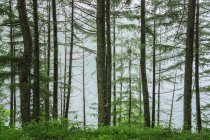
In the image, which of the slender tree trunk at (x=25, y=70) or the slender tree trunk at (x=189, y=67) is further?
the slender tree trunk at (x=189, y=67)

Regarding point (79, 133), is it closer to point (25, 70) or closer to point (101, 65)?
point (101, 65)

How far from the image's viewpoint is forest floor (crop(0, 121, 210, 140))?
305 inches

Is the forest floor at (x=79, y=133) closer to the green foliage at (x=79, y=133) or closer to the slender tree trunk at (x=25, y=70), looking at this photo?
the green foliage at (x=79, y=133)

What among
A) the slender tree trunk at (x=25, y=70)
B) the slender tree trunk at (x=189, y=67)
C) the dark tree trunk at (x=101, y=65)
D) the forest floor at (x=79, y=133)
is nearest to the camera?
the forest floor at (x=79, y=133)

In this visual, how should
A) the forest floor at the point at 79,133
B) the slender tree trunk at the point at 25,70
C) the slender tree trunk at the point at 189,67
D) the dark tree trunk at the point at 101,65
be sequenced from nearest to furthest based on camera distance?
the forest floor at the point at 79,133
the dark tree trunk at the point at 101,65
the slender tree trunk at the point at 25,70
the slender tree trunk at the point at 189,67

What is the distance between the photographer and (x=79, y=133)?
27.4 feet

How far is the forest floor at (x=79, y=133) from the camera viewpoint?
774 cm

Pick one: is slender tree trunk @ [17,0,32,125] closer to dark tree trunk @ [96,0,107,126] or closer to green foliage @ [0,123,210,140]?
dark tree trunk @ [96,0,107,126]

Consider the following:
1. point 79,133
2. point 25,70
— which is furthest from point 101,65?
point 25,70

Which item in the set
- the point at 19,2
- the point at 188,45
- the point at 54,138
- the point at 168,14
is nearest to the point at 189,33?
the point at 188,45

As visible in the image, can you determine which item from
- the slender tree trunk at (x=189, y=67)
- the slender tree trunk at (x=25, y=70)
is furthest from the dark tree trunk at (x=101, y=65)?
the slender tree trunk at (x=189, y=67)

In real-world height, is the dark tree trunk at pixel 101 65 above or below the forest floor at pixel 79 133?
above

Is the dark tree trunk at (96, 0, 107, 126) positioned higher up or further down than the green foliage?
higher up

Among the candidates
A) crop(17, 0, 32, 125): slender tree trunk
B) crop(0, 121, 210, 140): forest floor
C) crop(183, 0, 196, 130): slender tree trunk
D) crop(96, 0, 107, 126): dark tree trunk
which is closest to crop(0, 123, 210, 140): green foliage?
crop(0, 121, 210, 140): forest floor
